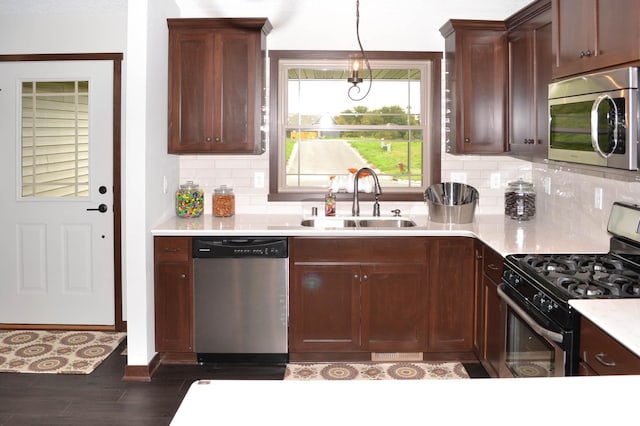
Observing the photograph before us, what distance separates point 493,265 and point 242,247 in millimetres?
1496

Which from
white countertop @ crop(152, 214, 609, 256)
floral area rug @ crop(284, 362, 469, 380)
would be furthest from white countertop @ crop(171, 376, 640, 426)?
floral area rug @ crop(284, 362, 469, 380)

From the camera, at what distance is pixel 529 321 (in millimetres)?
2865

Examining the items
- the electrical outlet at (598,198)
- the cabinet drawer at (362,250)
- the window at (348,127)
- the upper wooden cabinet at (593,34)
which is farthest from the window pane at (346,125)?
the upper wooden cabinet at (593,34)

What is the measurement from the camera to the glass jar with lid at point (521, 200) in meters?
4.68

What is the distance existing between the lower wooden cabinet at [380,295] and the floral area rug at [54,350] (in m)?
1.33

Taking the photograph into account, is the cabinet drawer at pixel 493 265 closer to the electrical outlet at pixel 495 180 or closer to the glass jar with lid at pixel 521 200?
the glass jar with lid at pixel 521 200

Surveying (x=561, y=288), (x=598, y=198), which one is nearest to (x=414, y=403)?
(x=561, y=288)

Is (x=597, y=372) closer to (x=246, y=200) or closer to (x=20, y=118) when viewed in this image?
(x=246, y=200)

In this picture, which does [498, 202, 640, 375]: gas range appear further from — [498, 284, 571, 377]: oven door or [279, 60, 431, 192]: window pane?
[279, 60, 431, 192]: window pane

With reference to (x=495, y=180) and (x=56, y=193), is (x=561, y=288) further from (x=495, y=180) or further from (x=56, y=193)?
(x=56, y=193)

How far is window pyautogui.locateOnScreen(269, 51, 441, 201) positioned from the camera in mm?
5008

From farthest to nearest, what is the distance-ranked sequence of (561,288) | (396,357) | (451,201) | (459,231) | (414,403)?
(451,201), (396,357), (459,231), (561,288), (414,403)

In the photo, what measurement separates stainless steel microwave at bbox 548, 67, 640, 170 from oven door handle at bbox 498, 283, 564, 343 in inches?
26.7

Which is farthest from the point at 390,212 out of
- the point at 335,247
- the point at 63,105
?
the point at 63,105
